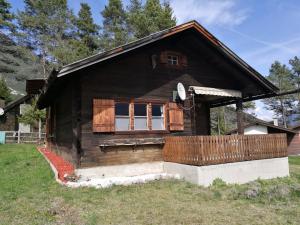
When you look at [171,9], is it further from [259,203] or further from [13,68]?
[259,203]

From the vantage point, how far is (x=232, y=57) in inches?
484

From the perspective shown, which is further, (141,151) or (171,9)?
(171,9)

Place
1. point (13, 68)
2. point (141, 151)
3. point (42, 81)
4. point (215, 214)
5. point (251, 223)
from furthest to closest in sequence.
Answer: point (13, 68) < point (42, 81) < point (141, 151) < point (215, 214) < point (251, 223)

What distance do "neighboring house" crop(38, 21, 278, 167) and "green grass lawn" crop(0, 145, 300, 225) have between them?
5.88ft

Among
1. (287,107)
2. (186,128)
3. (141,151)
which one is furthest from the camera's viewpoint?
(287,107)

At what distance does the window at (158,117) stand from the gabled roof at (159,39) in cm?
261

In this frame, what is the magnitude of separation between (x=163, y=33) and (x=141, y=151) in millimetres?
4665

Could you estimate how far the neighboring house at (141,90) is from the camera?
32.0 feet

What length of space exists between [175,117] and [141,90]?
1844 mm

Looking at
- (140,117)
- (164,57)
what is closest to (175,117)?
(140,117)

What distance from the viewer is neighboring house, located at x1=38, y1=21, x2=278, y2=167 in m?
9.76

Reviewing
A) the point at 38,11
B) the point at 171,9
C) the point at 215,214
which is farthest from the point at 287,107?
the point at 215,214

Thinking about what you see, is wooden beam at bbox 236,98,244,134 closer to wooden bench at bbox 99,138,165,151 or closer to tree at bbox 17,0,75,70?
wooden bench at bbox 99,138,165,151

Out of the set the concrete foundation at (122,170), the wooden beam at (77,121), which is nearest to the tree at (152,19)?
the wooden beam at (77,121)
